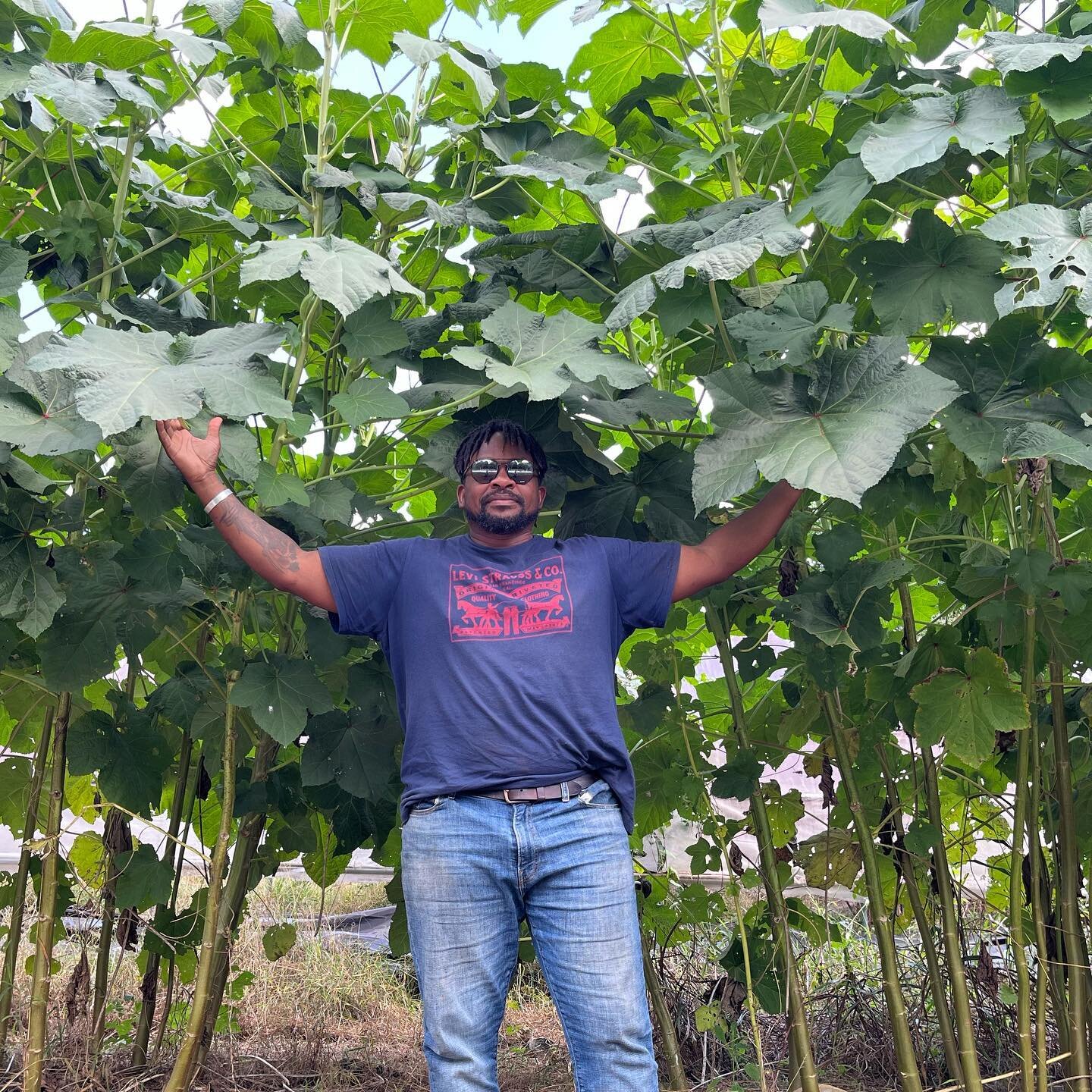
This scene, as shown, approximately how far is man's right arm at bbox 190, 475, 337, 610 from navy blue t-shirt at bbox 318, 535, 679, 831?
0.12 feet

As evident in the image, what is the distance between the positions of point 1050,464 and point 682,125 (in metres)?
1.32

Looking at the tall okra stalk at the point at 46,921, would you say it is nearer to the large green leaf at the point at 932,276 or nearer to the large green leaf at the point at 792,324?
the large green leaf at the point at 792,324

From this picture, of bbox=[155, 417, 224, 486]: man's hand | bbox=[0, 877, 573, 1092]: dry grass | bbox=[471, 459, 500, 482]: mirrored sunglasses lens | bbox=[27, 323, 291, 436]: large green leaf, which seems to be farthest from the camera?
bbox=[0, 877, 573, 1092]: dry grass

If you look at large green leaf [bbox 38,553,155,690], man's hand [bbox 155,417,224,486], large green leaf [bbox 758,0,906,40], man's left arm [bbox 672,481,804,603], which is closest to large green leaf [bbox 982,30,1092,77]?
large green leaf [bbox 758,0,906,40]

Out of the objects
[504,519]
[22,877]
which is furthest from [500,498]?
[22,877]

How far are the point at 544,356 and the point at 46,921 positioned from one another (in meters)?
2.02

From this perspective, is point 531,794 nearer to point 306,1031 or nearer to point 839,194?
point 839,194

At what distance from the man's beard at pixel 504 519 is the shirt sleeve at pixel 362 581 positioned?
19cm

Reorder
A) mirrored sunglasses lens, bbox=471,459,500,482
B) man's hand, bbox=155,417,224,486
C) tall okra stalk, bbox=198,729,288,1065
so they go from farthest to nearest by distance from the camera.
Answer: tall okra stalk, bbox=198,729,288,1065, mirrored sunglasses lens, bbox=471,459,500,482, man's hand, bbox=155,417,224,486

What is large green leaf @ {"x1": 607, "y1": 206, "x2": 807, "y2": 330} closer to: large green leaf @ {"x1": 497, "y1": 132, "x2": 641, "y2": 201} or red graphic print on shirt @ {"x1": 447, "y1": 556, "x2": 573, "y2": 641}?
large green leaf @ {"x1": 497, "y1": 132, "x2": 641, "y2": 201}

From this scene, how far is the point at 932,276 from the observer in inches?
103

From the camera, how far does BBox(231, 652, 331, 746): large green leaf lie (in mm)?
2791

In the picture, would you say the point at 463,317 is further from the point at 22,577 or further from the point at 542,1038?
the point at 542,1038

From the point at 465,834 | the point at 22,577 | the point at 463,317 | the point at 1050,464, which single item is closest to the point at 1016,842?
the point at 1050,464
